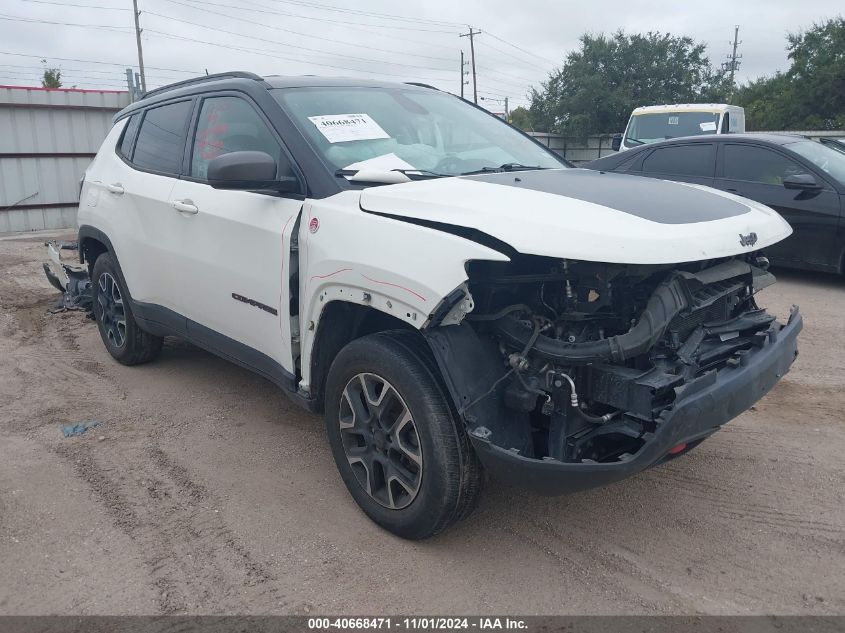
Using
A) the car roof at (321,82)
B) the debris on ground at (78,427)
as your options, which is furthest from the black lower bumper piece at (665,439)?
the debris on ground at (78,427)

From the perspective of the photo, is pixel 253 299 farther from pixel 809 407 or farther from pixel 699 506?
pixel 809 407

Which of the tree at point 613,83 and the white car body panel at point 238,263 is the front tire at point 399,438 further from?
the tree at point 613,83

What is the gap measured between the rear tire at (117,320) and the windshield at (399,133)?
7.39 ft

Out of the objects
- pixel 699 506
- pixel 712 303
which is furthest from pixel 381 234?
pixel 699 506

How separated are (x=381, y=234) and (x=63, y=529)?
197cm

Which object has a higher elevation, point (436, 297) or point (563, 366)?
point (436, 297)

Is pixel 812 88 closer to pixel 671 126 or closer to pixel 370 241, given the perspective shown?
pixel 671 126

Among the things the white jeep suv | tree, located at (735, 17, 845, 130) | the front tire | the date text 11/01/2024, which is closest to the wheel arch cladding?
the white jeep suv

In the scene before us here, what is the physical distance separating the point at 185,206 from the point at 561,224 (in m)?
2.36

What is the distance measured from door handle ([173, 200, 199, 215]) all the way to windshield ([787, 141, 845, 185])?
21.3 feet

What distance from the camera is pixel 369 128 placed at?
12.0 feet

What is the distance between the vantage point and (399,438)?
118 inches

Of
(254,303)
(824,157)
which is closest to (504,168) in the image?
(254,303)

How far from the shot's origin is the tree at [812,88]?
3312 centimetres
